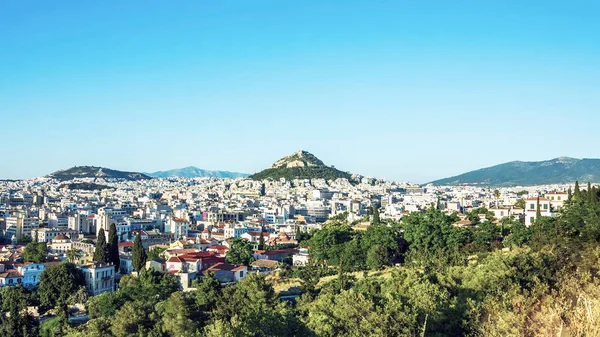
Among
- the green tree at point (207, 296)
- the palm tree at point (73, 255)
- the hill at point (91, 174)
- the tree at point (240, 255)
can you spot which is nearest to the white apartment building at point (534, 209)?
the tree at point (240, 255)

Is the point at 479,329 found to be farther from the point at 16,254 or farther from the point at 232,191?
the point at 232,191

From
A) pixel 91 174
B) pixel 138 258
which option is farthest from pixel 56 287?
pixel 91 174

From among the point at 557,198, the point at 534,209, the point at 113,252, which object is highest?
the point at 557,198

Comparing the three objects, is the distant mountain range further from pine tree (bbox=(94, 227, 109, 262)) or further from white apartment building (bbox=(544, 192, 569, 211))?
pine tree (bbox=(94, 227, 109, 262))

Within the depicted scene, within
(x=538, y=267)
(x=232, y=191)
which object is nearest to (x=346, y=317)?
(x=538, y=267)

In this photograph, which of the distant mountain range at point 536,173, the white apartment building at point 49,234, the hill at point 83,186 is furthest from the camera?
the distant mountain range at point 536,173

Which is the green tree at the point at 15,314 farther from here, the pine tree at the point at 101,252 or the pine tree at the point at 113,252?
the pine tree at the point at 113,252

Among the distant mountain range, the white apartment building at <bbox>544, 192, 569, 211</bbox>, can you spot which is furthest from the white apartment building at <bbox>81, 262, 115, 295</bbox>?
the distant mountain range

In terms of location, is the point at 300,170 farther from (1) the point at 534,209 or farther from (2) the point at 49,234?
(1) the point at 534,209
